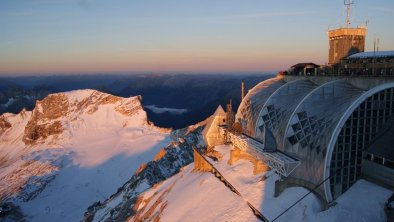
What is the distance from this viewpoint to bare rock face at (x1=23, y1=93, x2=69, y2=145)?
499 feet

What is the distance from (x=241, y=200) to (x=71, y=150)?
4542 inches

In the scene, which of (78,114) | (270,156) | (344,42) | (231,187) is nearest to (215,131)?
(231,187)

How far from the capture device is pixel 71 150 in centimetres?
13550

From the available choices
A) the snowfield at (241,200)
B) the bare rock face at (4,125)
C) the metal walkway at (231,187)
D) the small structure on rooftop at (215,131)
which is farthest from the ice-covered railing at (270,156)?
the bare rock face at (4,125)

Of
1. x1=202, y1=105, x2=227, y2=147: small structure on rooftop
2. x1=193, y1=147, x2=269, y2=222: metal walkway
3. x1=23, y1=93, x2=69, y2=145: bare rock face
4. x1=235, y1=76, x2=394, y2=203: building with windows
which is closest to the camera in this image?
x1=235, y1=76, x2=394, y2=203: building with windows

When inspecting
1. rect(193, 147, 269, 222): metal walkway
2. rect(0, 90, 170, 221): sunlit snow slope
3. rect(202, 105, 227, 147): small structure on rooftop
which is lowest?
rect(0, 90, 170, 221): sunlit snow slope

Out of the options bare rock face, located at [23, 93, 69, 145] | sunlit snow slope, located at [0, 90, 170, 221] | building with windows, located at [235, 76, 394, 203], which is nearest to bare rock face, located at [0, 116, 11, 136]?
sunlit snow slope, located at [0, 90, 170, 221]

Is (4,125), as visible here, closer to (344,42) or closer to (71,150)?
(71,150)

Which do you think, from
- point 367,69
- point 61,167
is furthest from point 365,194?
point 61,167

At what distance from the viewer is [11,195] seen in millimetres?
101688

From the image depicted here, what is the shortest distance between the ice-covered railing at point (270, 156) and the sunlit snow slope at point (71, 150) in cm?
6334

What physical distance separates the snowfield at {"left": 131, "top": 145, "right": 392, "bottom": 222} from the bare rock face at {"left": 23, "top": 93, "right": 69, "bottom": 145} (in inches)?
4535

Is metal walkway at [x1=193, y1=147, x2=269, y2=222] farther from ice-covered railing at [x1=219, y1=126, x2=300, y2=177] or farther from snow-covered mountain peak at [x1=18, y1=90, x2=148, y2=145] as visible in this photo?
snow-covered mountain peak at [x1=18, y1=90, x2=148, y2=145]

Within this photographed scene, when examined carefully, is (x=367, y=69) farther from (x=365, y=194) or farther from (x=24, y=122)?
(x=24, y=122)
